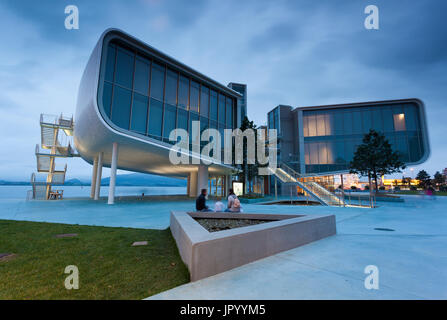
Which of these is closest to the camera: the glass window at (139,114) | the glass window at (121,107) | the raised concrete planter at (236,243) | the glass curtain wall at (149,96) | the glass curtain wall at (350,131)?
the raised concrete planter at (236,243)

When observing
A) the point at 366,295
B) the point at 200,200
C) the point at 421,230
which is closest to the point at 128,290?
the point at 366,295

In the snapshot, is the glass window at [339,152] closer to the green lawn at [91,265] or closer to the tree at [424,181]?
the green lawn at [91,265]

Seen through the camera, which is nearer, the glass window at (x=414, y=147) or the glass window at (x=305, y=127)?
the glass window at (x=414, y=147)

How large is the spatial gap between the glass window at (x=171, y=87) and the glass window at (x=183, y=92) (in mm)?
606

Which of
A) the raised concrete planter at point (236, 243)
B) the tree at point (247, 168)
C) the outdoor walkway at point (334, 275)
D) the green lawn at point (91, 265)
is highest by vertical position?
the tree at point (247, 168)

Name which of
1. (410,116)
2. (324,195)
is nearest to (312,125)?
(410,116)

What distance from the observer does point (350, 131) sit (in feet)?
111

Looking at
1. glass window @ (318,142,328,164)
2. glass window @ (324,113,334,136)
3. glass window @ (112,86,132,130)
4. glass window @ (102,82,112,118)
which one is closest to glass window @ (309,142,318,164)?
glass window @ (318,142,328,164)

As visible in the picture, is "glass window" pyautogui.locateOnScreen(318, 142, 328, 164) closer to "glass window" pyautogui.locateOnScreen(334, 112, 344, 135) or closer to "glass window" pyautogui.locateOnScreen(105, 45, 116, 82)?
"glass window" pyautogui.locateOnScreen(334, 112, 344, 135)

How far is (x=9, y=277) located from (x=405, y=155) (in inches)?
1685

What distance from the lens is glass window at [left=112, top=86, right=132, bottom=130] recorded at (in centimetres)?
1704

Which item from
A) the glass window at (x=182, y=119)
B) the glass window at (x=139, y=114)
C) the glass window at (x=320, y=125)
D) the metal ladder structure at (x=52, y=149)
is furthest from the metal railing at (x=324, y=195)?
the metal ladder structure at (x=52, y=149)

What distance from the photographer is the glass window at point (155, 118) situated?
19.0 meters

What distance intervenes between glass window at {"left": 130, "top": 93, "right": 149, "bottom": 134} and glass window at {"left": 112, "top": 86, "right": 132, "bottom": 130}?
0.43 meters
